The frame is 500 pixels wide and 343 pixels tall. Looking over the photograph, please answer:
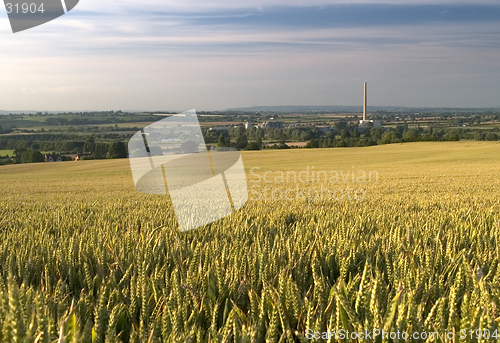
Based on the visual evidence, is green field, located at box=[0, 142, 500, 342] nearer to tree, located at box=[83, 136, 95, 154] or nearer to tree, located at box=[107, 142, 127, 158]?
tree, located at box=[107, 142, 127, 158]

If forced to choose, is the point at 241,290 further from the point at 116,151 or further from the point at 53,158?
the point at 53,158

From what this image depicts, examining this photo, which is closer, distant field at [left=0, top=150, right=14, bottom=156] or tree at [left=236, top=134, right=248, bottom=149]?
tree at [left=236, top=134, right=248, bottom=149]

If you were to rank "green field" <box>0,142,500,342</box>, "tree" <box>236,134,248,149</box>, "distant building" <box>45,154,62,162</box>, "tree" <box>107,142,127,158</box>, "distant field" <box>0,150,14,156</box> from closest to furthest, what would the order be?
"green field" <box>0,142,500,342</box> → "tree" <box>236,134,248,149</box> → "tree" <box>107,142,127,158</box> → "distant building" <box>45,154,62,162</box> → "distant field" <box>0,150,14,156</box>

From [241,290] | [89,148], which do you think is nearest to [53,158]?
[89,148]

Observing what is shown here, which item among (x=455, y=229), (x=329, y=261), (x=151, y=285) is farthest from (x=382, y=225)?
(x=151, y=285)

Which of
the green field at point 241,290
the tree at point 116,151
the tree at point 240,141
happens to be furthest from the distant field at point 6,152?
the green field at point 241,290

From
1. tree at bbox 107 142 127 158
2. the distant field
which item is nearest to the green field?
tree at bbox 107 142 127 158

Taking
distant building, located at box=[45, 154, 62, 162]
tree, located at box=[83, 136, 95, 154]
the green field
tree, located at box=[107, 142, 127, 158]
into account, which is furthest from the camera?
tree, located at box=[83, 136, 95, 154]

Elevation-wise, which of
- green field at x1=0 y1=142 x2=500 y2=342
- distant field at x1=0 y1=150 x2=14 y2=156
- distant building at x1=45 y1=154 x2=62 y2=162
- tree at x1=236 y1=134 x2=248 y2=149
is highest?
green field at x1=0 y1=142 x2=500 y2=342

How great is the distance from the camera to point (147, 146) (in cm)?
397

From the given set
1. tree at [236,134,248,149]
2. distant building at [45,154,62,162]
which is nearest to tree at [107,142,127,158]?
distant building at [45,154,62,162]

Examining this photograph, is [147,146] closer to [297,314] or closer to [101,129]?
[297,314]

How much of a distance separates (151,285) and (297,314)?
0.73m

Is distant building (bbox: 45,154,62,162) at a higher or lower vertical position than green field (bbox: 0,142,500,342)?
lower
